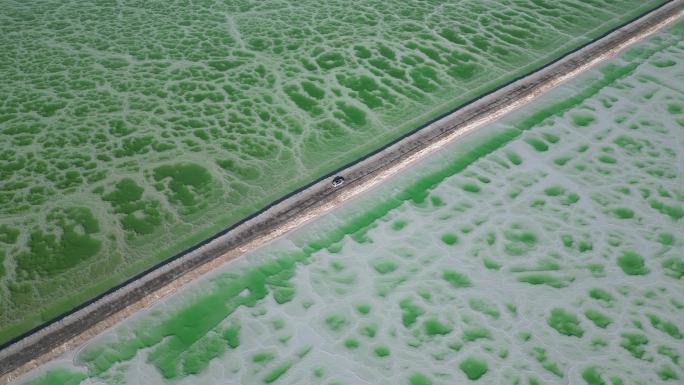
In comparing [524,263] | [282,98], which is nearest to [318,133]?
[282,98]

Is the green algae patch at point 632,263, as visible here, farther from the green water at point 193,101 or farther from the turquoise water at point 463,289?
the green water at point 193,101

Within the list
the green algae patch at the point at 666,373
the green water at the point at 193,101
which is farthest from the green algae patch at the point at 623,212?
the green algae patch at the point at 666,373

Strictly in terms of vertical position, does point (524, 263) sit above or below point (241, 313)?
below

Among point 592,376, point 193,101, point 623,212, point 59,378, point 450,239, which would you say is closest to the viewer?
point 59,378

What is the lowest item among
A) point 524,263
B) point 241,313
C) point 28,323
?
point 524,263

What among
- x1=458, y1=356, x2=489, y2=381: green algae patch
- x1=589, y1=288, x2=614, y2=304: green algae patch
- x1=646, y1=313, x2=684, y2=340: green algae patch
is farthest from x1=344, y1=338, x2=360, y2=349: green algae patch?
x1=646, y1=313, x2=684, y2=340: green algae patch

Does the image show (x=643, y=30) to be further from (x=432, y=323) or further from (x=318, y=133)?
(x=432, y=323)

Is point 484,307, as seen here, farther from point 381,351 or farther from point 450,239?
point 381,351

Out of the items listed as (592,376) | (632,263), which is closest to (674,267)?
(632,263)
